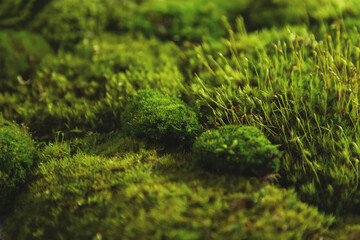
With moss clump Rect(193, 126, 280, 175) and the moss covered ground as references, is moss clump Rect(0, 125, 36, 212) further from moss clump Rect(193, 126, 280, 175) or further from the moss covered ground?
moss clump Rect(193, 126, 280, 175)

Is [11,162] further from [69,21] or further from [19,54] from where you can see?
[69,21]

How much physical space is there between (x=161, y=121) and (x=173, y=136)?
216mm

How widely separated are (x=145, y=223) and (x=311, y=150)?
1.76m

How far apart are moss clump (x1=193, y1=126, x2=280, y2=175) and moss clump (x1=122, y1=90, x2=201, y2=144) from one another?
0.53 metres

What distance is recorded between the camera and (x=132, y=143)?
3432 millimetres

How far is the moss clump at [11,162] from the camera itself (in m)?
3.05

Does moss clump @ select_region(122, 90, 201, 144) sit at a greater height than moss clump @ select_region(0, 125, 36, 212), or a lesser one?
greater

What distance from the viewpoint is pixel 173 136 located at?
343cm

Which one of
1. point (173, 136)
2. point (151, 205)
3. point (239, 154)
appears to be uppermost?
point (239, 154)

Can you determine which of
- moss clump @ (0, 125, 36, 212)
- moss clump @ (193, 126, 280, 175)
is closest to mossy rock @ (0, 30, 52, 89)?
moss clump @ (0, 125, 36, 212)

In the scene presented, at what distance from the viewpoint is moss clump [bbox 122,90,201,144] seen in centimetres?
336

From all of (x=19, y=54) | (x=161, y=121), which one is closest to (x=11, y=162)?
(x=161, y=121)

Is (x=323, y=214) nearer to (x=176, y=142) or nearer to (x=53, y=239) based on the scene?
(x=176, y=142)

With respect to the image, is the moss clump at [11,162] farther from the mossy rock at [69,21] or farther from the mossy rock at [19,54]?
the mossy rock at [69,21]
